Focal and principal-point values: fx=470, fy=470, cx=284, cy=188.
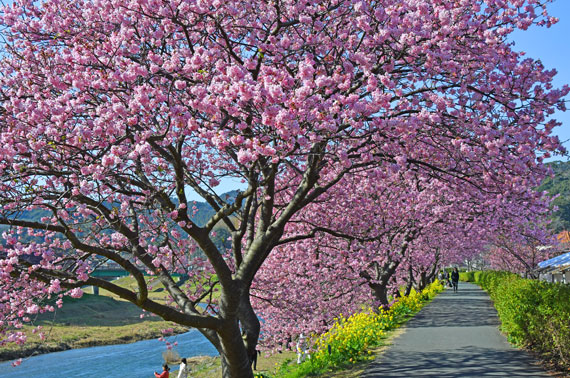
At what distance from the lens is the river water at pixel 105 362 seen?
30.1 meters

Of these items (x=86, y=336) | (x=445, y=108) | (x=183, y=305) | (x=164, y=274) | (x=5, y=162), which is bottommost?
(x=86, y=336)

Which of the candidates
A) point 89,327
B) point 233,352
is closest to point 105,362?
point 89,327

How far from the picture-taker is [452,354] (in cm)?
1211

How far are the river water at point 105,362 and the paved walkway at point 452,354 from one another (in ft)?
60.6

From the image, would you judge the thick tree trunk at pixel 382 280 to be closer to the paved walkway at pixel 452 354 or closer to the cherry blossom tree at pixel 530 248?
the paved walkway at pixel 452 354

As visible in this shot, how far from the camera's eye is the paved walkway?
9906 mm

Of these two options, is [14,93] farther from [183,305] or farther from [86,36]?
[183,305]

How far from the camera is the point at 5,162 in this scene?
21.2 ft

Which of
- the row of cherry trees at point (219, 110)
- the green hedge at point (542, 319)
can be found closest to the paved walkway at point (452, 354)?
the green hedge at point (542, 319)

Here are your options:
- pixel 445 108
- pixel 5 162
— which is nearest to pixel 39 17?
pixel 5 162

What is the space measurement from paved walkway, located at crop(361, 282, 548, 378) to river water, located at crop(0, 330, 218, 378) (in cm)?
1848

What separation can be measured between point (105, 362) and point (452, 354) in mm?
29319

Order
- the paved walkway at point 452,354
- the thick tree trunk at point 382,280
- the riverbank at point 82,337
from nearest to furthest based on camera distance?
the paved walkway at point 452,354 → the thick tree trunk at point 382,280 → the riverbank at point 82,337

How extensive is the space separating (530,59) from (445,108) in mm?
1526
